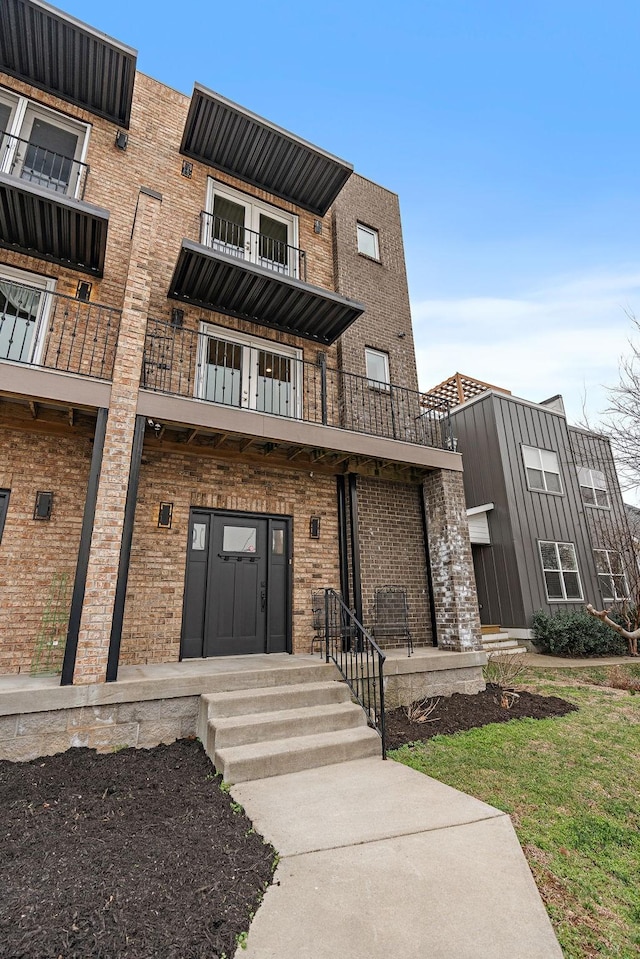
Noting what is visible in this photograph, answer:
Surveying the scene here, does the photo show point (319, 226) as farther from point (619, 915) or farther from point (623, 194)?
point (619, 915)

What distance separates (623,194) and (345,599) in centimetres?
1406

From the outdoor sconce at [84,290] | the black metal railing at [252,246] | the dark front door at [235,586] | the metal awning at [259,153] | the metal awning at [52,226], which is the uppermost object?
the metal awning at [259,153]

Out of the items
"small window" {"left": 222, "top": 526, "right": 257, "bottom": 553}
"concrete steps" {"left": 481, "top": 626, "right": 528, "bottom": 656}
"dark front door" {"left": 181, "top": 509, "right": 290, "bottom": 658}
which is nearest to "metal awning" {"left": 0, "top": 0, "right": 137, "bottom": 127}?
"dark front door" {"left": 181, "top": 509, "right": 290, "bottom": 658}

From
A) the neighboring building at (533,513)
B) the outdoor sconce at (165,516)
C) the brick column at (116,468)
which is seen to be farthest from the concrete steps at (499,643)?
the brick column at (116,468)

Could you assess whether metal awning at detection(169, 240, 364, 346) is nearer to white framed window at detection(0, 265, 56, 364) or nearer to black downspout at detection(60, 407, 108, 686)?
white framed window at detection(0, 265, 56, 364)

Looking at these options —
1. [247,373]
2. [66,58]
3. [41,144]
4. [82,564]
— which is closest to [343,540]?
[247,373]

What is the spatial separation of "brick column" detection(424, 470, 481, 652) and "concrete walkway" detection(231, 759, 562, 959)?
12.9 ft

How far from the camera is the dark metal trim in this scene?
23.6 ft

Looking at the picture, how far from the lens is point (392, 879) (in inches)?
94.0

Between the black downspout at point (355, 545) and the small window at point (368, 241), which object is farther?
the small window at point (368, 241)

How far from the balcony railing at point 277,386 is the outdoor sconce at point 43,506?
2.10 m

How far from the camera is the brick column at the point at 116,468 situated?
4609mm

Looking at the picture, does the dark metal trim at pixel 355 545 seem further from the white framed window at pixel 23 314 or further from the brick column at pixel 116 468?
the white framed window at pixel 23 314

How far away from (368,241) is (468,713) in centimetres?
1000
